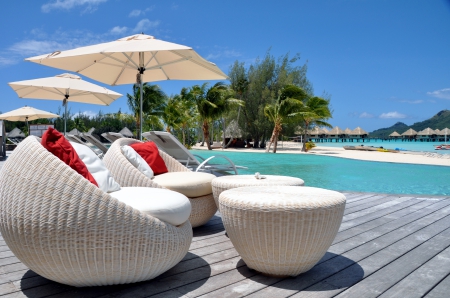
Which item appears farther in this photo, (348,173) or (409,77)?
(409,77)

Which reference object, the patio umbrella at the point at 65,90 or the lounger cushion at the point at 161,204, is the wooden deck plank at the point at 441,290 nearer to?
the lounger cushion at the point at 161,204

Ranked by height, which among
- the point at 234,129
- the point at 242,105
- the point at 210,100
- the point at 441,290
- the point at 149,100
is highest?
the point at 149,100

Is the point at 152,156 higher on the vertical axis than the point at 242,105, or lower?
lower

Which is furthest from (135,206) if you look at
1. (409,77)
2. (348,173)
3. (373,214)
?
(409,77)

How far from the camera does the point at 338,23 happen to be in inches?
1060

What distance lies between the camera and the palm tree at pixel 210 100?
22.6 meters

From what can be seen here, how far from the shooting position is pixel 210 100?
74.9ft

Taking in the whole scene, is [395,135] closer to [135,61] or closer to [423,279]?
[135,61]

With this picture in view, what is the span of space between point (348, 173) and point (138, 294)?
10006 millimetres

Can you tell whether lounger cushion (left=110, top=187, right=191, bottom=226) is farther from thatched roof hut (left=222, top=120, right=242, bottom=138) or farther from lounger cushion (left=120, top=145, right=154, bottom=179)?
thatched roof hut (left=222, top=120, right=242, bottom=138)

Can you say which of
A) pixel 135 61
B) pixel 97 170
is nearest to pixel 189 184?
pixel 97 170

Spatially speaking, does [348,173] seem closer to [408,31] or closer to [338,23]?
[338,23]

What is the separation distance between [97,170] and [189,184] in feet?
2.82

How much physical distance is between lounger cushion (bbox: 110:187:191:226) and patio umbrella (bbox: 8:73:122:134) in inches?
280
